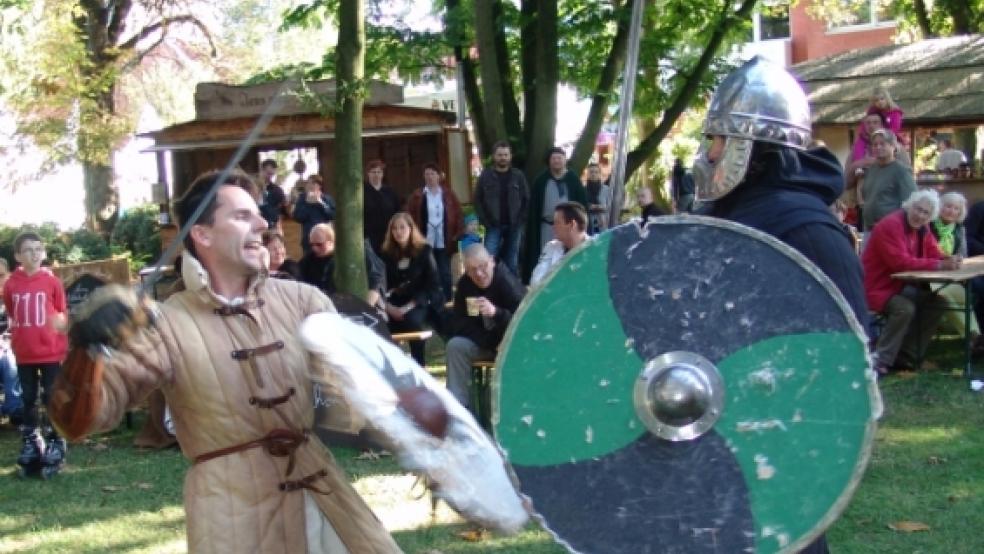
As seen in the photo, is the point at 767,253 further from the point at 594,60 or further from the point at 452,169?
the point at 452,169

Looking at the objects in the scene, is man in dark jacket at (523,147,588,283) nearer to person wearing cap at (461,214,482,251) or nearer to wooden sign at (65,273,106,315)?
person wearing cap at (461,214,482,251)

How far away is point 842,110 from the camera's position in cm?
1592

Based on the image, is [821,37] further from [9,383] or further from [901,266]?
[9,383]

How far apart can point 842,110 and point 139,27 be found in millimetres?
14357

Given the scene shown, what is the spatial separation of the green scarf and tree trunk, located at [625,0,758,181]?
437 centimetres

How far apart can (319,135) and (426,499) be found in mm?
9811

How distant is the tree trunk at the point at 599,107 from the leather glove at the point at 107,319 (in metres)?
9.87

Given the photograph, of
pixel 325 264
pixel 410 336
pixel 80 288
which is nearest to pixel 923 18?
pixel 325 264

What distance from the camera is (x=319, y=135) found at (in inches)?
605

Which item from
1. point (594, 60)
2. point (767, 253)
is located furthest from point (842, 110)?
point (767, 253)

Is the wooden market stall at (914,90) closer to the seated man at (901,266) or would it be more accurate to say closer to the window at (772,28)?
the seated man at (901,266)

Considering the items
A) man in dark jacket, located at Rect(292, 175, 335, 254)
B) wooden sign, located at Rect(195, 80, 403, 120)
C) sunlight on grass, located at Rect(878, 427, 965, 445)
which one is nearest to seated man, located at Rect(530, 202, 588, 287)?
sunlight on grass, located at Rect(878, 427, 965, 445)

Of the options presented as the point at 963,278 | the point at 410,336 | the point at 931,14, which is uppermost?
the point at 931,14

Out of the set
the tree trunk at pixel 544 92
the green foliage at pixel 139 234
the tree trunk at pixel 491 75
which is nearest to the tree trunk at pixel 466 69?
the tree trunk at pixel 491 75
